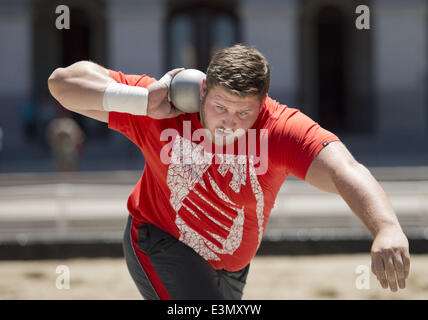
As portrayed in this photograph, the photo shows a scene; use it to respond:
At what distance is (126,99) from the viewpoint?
298 centimetres

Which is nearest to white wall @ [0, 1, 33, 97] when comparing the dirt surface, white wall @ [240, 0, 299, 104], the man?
white wall @ [240, 0, 299, 104]

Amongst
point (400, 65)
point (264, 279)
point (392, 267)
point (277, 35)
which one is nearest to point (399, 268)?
point (392, 267)

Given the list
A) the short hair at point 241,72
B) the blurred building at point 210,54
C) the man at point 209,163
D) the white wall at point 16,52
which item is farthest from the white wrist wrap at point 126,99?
the white wall at point 16,52

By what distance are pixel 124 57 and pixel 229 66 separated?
16.0 meters

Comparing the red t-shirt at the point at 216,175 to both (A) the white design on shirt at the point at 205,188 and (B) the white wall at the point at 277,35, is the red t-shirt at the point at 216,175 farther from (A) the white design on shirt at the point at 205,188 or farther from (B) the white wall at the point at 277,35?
(B) the white wall at the point at 277,35

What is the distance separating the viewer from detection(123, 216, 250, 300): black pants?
301 cm

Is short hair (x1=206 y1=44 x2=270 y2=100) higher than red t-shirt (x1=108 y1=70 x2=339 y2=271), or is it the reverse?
short hair (x1=206 y1=44 x2=270 y2=100)

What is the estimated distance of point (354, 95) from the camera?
2016 centimetres

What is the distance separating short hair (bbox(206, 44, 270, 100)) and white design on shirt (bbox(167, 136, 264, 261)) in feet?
1.22

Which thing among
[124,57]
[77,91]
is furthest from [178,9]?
[77,91]

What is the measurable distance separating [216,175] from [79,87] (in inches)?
32.3

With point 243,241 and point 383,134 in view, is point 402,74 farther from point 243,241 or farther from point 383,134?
point 243,241

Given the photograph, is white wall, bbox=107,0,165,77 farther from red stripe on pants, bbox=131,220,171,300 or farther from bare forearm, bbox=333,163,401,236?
bare forearm, bbox=333,163,401,236

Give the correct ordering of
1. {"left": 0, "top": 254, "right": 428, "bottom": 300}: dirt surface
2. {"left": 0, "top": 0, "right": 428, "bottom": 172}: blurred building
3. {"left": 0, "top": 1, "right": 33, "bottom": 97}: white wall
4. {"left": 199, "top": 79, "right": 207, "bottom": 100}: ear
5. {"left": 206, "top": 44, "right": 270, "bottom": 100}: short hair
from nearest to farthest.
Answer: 1. {"left": 206, "top": 44, "right": 270, "bottom": 100}: short hair
2. {"left": 199, "top": 79, "right": 207, "bottom": 100}: ear
3. {"left": 0, "top": 254, "right": 428, "bottom": 300}: dirt surface
4. {"left": 0, "top": 0, "right": 428, "bottom": 172}: blurred building
5. {"left": 0, "top": 1, "right": 33, "bottom": 97}: white wall
